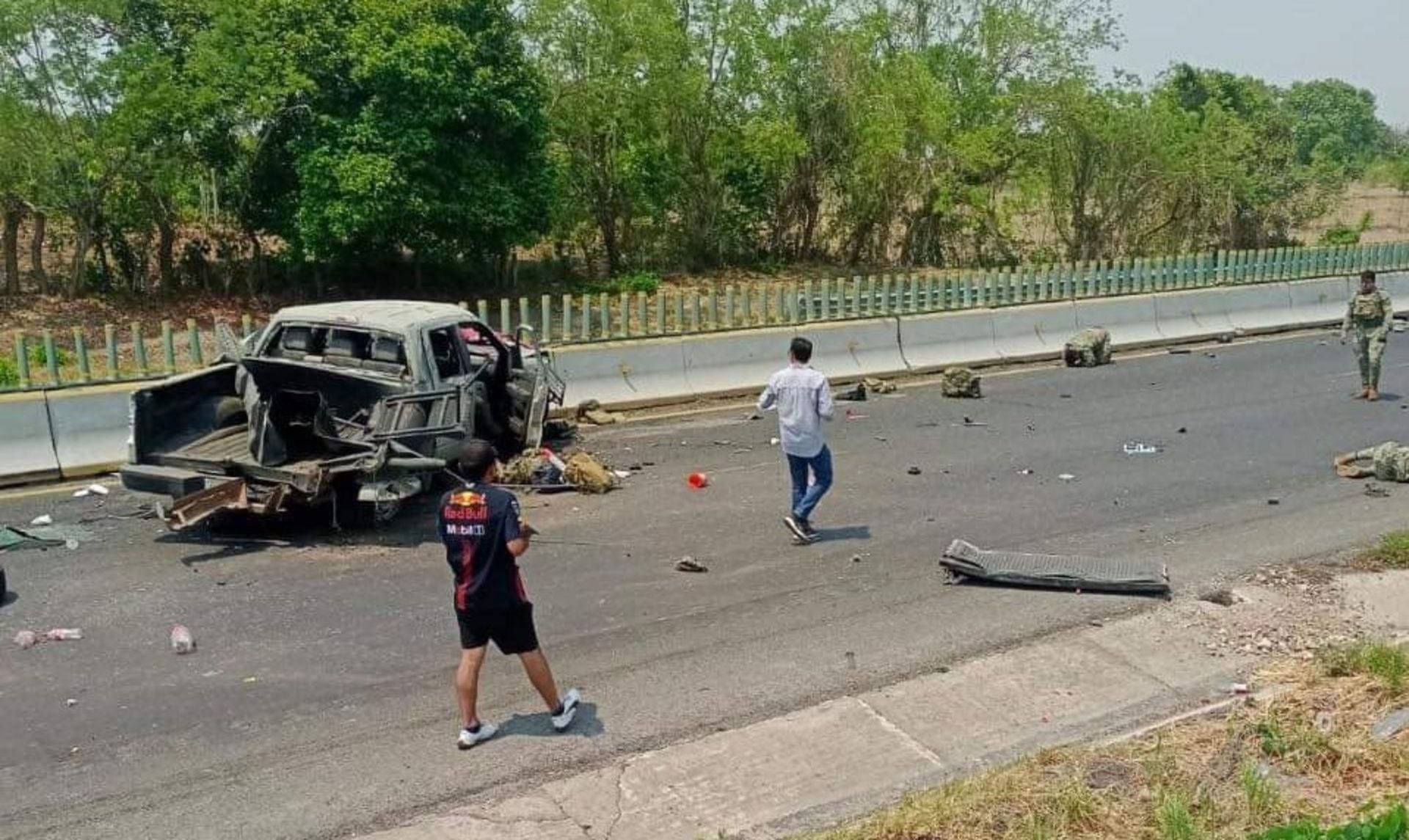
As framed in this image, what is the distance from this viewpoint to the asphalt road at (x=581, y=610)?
237 inches

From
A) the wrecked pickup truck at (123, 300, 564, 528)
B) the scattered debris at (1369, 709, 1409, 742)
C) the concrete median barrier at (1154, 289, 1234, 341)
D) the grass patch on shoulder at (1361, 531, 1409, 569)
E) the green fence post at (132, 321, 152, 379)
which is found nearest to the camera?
the scattered debris at (1369, 709, 1409, 742)

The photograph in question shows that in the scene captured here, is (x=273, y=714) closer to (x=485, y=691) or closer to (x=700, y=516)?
(x=485, y=691)

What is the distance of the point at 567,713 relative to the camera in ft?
21.1

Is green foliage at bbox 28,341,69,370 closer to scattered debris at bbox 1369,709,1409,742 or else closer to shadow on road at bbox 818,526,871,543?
shadow on road at bbox 818,526,871,543

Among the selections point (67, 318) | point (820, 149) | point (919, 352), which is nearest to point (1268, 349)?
point (919, 352)

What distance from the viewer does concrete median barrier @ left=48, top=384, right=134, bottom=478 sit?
12.1 m

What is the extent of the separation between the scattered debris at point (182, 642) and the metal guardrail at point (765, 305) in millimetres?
5738

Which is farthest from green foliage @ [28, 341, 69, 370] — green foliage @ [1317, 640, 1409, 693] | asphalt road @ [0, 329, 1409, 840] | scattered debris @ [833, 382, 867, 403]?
green foliage @ [1317, 640, 1409, 693]

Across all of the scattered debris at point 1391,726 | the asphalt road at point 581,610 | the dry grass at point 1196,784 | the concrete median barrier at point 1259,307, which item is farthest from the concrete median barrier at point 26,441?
the concrete median barrier at point 1259,307

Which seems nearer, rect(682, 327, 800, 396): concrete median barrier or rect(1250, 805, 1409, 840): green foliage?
rect(1250, 805, 1409, 840): green foliage

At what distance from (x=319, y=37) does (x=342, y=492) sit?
16836 mm

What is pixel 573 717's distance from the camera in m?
6.60

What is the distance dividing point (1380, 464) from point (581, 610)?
829cm

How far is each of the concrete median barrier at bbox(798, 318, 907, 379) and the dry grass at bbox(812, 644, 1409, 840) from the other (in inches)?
468
